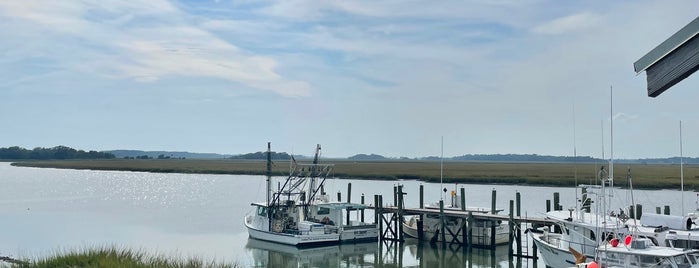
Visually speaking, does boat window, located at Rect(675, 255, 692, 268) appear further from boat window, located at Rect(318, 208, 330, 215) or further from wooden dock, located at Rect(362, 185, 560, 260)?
boat window, located at Rect(318, 208, 330, 215)

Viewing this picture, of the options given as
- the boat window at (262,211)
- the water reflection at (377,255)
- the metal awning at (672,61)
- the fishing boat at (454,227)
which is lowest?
the water reflection at (377,255)

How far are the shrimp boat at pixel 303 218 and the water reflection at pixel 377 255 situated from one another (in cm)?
52

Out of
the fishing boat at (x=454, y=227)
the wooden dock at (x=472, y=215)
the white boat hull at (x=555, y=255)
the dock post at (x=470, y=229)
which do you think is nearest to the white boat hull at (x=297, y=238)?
the wooden dock at (x=472, y=215)

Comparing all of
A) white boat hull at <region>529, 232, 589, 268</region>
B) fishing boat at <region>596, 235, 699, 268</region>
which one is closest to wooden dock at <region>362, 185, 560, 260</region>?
white boat hull at <region>529, 232, 589, 268</region>

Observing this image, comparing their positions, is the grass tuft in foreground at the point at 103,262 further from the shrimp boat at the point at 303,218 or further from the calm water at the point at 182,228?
the shrimp boat at the point at 303,218

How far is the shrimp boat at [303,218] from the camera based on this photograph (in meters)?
36.6

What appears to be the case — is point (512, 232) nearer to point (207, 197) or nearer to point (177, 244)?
point (177, 244)

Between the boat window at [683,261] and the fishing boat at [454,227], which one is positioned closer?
the boat window at [683,261]

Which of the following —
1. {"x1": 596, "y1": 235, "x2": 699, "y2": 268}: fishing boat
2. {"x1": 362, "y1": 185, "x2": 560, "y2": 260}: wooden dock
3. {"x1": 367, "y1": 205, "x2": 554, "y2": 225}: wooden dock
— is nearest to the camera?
{"x1": 596, "y1": 235, "x2": 699, "y2": 268}: fishing boat

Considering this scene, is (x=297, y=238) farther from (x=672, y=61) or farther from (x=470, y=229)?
(x=672, y=61)

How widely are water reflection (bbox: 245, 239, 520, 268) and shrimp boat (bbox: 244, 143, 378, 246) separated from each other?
523 millimetres

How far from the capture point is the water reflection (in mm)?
32469

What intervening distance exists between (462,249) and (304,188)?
10.2m

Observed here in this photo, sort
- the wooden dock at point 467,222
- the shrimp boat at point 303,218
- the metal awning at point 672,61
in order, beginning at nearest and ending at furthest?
1. the metal awning at point 672,61
2. the wooden dock at point 467,222
3. the shrimp boat at point 303,218
